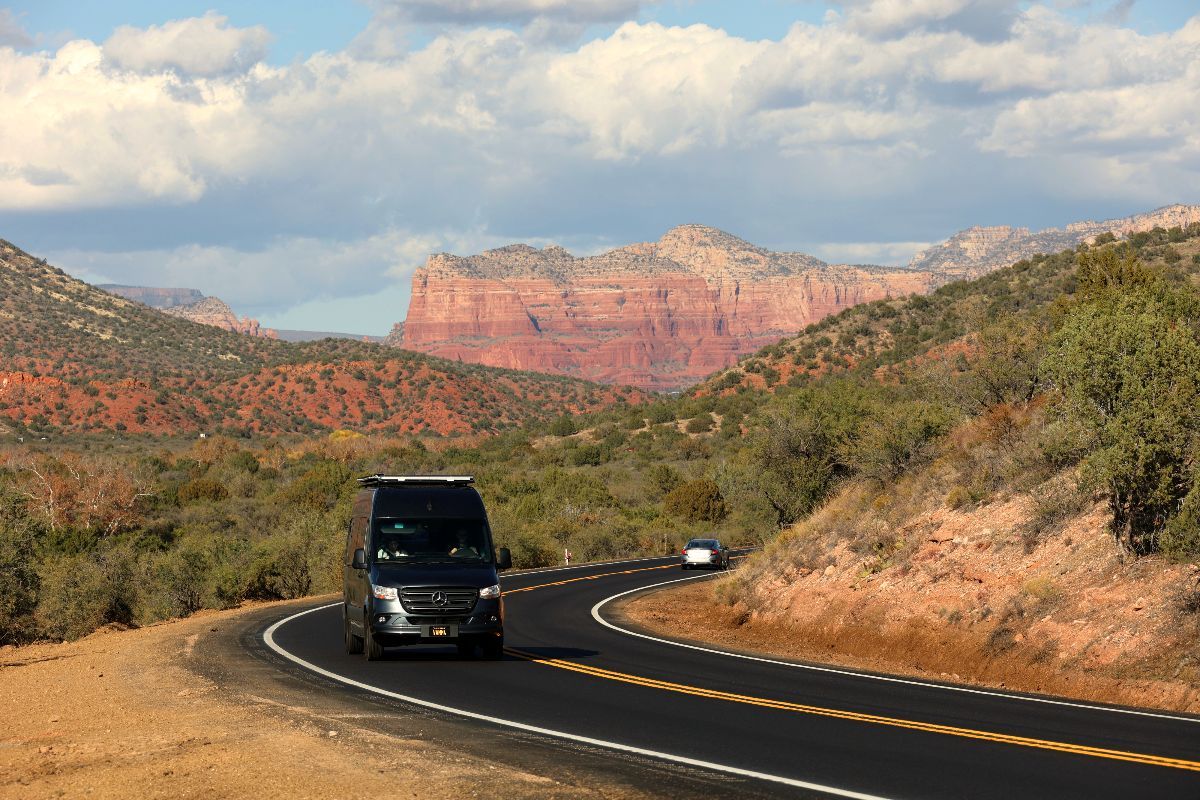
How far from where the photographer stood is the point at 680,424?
94.4 metres

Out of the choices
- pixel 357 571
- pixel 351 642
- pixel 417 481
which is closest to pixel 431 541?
pixel 417 481

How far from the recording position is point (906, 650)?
2492 centimetres

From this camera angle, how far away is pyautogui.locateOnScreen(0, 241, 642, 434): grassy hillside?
10519 cm

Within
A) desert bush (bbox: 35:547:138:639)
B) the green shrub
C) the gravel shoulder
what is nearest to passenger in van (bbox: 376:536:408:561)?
the gravel shoulder

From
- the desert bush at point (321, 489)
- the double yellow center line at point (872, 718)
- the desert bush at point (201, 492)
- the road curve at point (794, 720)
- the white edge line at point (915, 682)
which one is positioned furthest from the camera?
the desert bush at point (201, 492)

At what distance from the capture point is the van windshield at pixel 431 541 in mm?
20172

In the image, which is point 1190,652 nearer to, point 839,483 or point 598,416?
point 839,483

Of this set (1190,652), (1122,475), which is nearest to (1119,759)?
(1190,652)

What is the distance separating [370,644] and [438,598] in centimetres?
158

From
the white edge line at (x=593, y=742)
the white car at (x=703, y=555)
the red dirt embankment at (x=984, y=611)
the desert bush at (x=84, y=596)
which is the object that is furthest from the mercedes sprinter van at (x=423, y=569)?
the white car at (x=703, y=555)

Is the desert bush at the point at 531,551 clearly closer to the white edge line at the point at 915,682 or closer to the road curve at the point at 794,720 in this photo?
the white edge line at the point at 915,682

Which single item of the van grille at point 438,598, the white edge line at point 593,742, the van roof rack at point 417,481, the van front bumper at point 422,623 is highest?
the van roof rack at point 417,481

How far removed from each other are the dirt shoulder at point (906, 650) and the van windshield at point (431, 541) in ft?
21.0

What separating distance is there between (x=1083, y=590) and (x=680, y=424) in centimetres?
7201
